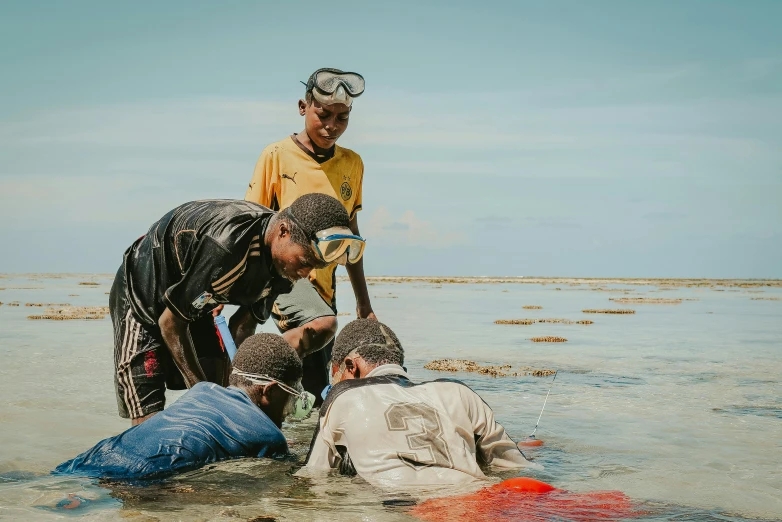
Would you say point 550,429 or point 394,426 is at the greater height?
point 394,426

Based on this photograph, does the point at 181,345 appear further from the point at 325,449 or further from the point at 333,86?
the point at 333,86

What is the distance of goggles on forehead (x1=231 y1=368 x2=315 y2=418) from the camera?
15.6 feet

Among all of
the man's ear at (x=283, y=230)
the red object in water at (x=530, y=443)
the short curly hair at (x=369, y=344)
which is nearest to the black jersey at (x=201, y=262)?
the man's ear at (x=283, y=230)

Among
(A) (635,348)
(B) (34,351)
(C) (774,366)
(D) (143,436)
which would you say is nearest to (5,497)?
(D) (143,436)

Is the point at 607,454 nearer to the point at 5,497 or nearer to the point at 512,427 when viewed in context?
the point at 512,427

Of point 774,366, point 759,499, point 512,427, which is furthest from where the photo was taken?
point 774,366

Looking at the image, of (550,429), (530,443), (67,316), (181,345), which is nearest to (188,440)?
(181,345)

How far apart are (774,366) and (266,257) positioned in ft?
28.9

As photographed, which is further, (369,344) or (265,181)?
(265,181)

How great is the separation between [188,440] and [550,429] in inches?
132

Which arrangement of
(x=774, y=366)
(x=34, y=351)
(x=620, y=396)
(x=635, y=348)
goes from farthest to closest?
(x=635, y=348) < (x=34, y=351) < (x=774, y=366) < (x=620, y=396)

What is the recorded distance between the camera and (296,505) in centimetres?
412

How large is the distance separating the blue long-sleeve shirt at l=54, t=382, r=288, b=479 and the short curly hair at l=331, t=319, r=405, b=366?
0.65 metres

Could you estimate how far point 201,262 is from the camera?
4.09 meters
